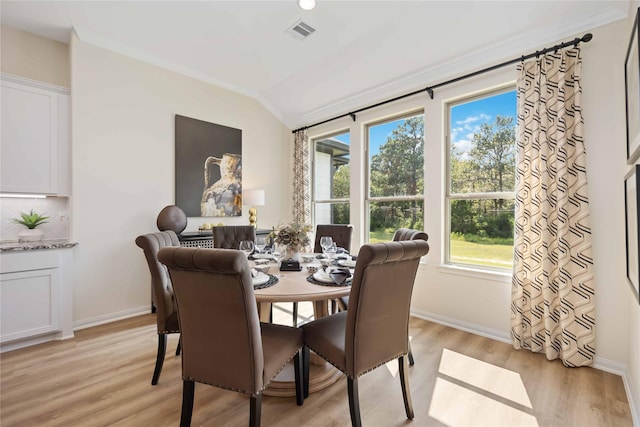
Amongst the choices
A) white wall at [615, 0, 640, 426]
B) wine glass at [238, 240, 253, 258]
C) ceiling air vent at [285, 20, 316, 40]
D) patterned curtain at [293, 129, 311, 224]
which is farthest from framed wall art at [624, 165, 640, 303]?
patterned curtain at [293, 129, 311, 224]

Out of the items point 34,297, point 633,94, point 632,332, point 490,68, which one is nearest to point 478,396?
point 632,332

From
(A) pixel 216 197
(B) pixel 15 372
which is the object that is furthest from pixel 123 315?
(A) pixel 216 197

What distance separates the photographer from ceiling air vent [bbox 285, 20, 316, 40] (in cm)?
304

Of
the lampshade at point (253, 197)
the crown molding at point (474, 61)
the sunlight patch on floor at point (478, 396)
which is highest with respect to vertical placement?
the crown molding at point (474, 61)

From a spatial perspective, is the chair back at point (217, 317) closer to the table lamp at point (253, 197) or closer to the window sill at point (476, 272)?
the window sill at point (476, 272)

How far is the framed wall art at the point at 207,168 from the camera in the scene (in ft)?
12.4

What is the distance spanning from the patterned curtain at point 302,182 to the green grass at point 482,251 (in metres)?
2.27

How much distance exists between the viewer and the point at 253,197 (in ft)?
14.0

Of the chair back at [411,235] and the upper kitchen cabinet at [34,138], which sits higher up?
the upper kitchen cabinet at [34,138]

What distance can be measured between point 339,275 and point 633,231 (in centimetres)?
179

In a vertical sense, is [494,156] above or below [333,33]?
below

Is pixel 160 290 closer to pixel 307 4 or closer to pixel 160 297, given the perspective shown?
Answer: pixel 160 297

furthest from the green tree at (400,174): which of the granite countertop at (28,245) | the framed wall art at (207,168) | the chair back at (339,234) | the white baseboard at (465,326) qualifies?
the granite countertop at (28,245)

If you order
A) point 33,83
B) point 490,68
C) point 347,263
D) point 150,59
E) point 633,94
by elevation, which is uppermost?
point 150,59
